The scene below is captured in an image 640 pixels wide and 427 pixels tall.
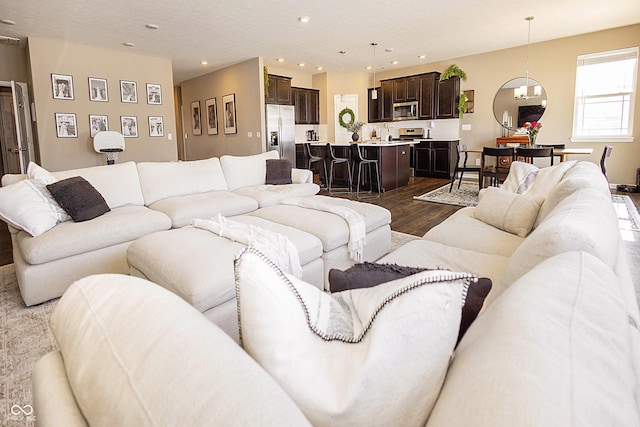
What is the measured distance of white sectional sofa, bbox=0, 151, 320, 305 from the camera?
2520 millimetres

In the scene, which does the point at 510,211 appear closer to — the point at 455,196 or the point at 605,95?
the point at 455,196

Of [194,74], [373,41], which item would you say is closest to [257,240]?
[373,41]

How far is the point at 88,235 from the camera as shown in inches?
104

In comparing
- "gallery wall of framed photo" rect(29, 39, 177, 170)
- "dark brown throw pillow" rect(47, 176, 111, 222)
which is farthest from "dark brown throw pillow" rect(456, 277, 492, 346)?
"gallery wall of framed photo" rect(29, 39, 177, 170)

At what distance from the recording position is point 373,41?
6.69m

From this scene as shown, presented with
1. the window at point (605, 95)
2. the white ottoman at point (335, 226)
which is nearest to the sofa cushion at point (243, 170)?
the white ottoman at point (335, 226)

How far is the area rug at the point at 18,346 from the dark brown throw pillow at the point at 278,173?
101 inches

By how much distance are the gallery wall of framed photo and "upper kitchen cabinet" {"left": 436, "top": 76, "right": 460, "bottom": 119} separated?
5983 millimetres

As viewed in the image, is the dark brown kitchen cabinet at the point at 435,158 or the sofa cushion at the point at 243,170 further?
the dark brown kitchen cabinet at the point at 435,158

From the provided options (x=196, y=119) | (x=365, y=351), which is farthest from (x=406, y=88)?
(x=365, y=351)

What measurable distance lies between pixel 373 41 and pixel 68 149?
565 cm

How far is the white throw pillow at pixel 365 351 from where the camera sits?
0.60 metres

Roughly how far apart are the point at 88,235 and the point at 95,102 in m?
5.04

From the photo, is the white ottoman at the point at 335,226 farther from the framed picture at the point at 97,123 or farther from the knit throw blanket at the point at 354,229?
the framed picture at the point at 97,123
